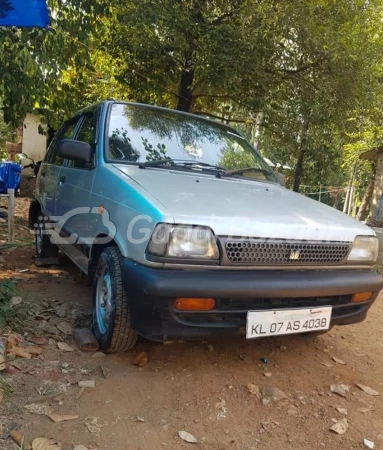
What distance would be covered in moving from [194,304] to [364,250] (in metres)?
1.22

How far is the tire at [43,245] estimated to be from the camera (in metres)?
4.42

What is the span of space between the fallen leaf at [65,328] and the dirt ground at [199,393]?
4cm

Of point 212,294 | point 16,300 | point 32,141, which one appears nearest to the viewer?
point 212,294

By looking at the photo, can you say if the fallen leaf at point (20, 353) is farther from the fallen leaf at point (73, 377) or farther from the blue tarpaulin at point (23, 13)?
the blue tarpaulin at point (23, 13)

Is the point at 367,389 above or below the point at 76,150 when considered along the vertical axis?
below

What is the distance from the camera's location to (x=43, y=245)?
4.48 meters

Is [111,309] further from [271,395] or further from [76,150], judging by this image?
[76,150]

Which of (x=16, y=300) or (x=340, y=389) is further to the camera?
(x=16, y=300)

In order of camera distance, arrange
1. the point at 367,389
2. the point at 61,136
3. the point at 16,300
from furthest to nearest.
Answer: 1. the point at 61,136
2. the point at 16,300
3. the point at 367,389

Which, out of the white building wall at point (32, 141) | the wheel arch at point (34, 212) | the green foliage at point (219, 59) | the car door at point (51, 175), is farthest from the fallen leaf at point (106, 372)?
the white building wall at point (32, 141)

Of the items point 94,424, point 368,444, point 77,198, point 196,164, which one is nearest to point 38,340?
point 94,424

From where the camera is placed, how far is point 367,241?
2666mm

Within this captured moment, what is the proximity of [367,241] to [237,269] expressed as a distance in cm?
97

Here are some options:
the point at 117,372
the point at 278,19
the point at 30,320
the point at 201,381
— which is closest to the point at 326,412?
the point at 201,381
